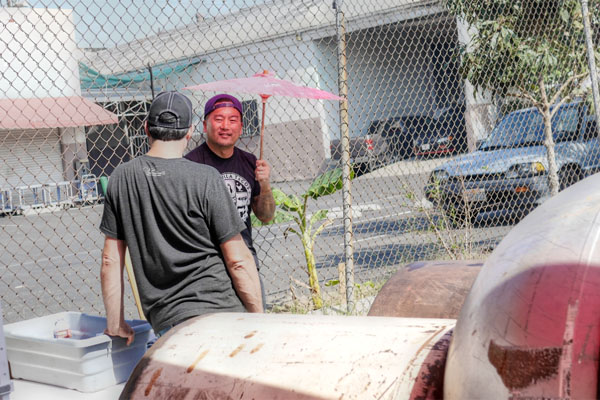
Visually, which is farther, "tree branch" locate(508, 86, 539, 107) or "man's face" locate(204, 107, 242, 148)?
"tree branch" locate(508, 86, 539, 107)

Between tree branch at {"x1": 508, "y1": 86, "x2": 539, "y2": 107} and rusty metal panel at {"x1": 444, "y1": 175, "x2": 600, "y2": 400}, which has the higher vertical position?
tree branch at {"x1": 508, "y1": 86, "x2": 539, "y2": 107}

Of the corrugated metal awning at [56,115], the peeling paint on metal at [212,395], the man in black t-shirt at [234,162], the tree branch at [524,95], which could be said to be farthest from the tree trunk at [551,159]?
the peeling paint on metal at [212,395]

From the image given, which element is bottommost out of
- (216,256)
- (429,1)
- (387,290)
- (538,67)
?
(387,290)

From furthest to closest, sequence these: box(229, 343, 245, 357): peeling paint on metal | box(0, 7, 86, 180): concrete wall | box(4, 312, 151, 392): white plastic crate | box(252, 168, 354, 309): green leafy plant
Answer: box(0, 7, 86, 180): concrete wall < box(252, 168, 354, 309): green leafy plant < box(4, 312, 151, 392): white plastic crate < box(229, 343, 245, 357): peeling paint on metal

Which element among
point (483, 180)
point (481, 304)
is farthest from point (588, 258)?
point (483, 180)

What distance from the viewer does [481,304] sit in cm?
170

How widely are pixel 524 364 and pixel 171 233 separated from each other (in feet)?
5.96

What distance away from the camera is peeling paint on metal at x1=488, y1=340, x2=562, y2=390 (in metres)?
1.51

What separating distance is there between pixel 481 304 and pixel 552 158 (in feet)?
19.6

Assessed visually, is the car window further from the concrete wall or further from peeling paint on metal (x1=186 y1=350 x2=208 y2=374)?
peeling paint on metal (x1=186 y1=350 x2=208 y2=374)

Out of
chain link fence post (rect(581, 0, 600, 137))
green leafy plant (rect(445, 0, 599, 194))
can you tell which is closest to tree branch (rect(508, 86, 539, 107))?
green leafy plant (rect(445, 0, 599, 194))

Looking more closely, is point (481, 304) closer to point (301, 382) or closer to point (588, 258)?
point (588, 258)

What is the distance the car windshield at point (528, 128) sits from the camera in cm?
930

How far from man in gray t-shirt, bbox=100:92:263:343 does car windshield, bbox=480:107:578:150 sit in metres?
Result: 6.94
